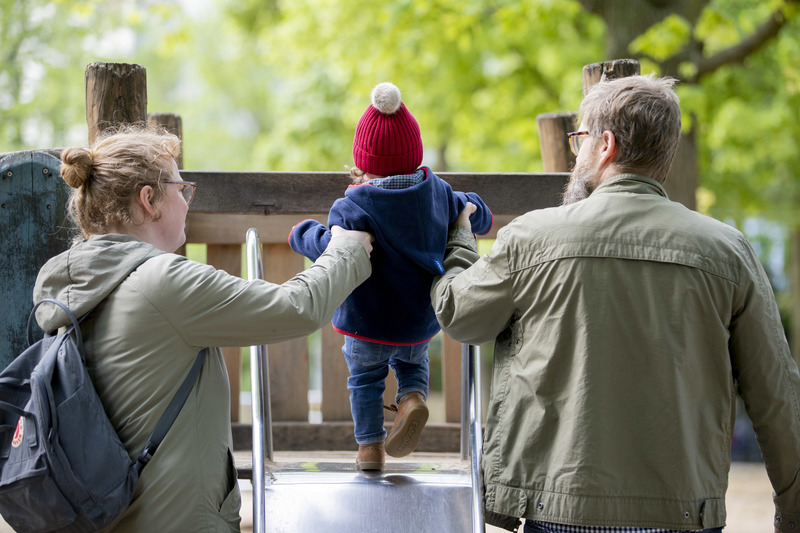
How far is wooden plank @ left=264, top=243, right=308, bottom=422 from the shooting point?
4.18m

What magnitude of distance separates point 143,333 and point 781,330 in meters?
1.61

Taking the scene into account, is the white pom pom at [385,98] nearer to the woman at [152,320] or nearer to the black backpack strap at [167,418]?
the woman at [152,320]

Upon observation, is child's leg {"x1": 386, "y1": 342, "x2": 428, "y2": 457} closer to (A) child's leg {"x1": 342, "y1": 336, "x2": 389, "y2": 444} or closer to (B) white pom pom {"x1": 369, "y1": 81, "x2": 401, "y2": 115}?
(A) child's leg {"x1": 342, "y1": 336, "x2": 389, "y2": 444}

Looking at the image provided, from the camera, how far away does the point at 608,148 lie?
7.32 feet

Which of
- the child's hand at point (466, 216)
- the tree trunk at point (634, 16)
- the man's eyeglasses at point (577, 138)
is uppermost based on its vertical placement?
the tree trunk at point (634, 16)

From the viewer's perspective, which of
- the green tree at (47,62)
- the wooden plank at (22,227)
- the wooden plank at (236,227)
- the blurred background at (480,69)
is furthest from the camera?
the green tree at (47,62)

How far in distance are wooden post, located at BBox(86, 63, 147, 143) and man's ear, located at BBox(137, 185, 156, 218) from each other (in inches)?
46.0

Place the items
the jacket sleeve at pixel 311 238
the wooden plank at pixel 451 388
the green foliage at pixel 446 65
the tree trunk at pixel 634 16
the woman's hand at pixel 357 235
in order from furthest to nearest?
the green foliage at pixel 446 65
the tree trunk at pixel 634 16
the wooden plank at pixel 451 388
the jacket sleeve at pixel 311 238
the woman's hand at pixel 357 235

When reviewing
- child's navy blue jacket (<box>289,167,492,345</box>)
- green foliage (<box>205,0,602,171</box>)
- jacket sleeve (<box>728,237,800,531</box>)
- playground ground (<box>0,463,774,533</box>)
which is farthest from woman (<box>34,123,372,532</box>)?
green foliage (<box>205,0,602,171</box>)

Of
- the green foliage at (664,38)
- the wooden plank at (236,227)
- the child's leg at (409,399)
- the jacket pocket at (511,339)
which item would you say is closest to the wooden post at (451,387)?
the wooden plank at (236,227)

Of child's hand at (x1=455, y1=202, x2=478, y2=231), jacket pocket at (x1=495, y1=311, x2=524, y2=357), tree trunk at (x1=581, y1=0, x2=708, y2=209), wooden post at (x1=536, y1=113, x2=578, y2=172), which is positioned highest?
tree trunk at (x1=581, y1=0, x2=708, y2=209)

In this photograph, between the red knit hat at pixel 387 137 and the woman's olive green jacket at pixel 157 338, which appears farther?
the red knit hat at pixel 387 137

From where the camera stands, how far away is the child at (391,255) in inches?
105

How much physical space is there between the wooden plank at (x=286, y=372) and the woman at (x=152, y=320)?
6.14 ft
